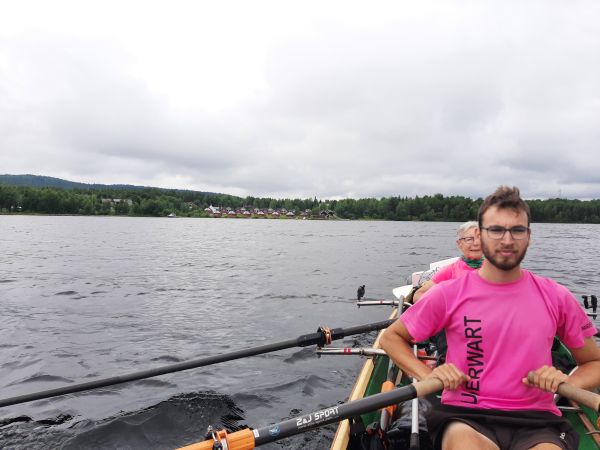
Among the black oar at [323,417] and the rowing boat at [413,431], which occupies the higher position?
the black oar at [323,417]

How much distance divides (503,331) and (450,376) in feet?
1.54

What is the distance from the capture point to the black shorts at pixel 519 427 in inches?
110

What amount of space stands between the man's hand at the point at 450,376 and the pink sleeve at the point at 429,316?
242 millimetres

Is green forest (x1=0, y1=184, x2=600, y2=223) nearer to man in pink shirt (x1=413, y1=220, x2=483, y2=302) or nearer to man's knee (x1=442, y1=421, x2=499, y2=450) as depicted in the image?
man in pink shirt (x1=413, y1=220, x2=483, y2=302)

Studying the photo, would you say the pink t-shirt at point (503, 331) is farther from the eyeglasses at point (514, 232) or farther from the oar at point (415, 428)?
the oar at point (415, 428)

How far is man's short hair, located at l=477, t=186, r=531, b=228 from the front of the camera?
9.37ft

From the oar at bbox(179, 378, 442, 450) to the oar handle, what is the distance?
739 mm

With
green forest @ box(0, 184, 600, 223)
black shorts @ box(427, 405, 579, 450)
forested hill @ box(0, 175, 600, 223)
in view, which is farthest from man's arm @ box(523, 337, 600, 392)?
green forest @ box(0, 184, 600, 223)

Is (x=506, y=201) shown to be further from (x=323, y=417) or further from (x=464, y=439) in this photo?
A: (x=323, y=417)

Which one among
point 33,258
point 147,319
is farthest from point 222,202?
point 147,319

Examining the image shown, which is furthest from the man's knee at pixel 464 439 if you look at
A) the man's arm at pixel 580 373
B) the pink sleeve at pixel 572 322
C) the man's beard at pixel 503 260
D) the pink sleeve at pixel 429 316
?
the man's beard at pixel 503 260

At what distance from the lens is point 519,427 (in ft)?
9.37

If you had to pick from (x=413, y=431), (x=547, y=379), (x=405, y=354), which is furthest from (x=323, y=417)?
(x=547, y=379)

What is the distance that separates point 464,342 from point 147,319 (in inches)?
467
